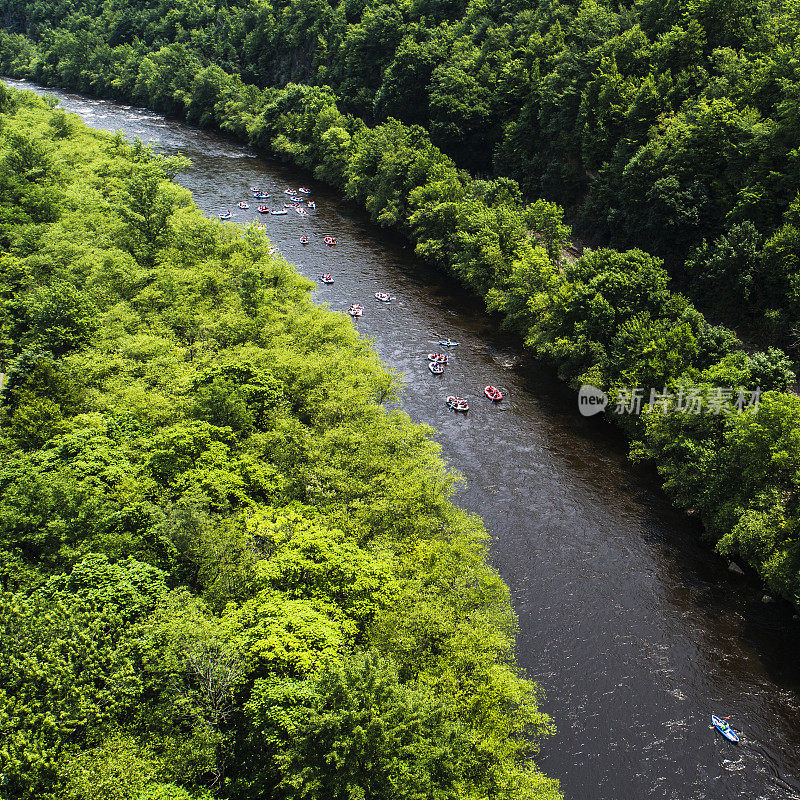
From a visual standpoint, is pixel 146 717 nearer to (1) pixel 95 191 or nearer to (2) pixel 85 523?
(2) pixel 85 523

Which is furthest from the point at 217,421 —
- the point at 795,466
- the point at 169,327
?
the point at 795,466

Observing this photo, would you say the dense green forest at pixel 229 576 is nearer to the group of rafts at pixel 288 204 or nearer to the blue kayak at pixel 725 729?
the blue kayak at pixel 725 729

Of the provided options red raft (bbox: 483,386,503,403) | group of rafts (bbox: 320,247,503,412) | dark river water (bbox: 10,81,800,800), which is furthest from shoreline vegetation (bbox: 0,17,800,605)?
group of rafts (bbox: 320,247,503,412)

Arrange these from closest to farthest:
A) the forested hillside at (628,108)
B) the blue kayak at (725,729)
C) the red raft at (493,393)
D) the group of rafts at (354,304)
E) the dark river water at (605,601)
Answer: the dark river water at (605,601) → the blue kayak at (725,729) → the forested hillside at (628,108) → the group of rafts at (354,304) → the red raft at (493,393)

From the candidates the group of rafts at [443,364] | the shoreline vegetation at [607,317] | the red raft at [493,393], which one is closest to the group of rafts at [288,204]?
the shoreline vegetation at [607,317]

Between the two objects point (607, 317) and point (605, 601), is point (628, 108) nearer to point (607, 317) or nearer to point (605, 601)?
point (607, 317)
